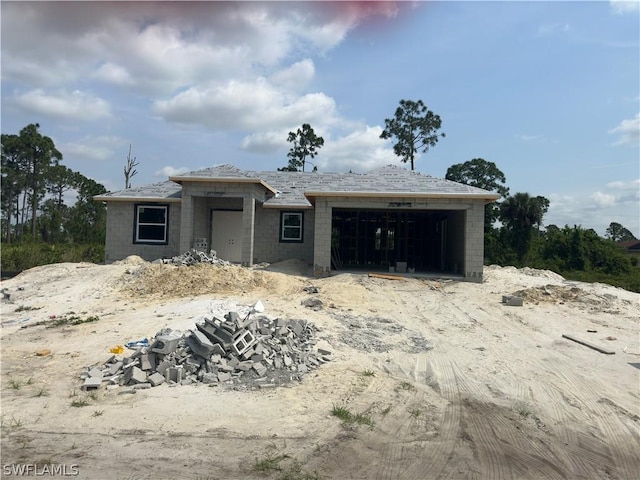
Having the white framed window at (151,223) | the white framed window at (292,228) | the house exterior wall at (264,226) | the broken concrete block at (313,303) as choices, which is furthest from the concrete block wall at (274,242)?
the broken concrete block at (313,303)

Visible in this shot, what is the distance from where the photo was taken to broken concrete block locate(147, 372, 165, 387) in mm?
6211

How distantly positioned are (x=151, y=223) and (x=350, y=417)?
1653 cm

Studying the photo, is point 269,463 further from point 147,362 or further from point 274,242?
point 274,242

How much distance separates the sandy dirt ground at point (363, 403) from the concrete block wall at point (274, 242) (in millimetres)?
7449

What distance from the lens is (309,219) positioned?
19.6 m

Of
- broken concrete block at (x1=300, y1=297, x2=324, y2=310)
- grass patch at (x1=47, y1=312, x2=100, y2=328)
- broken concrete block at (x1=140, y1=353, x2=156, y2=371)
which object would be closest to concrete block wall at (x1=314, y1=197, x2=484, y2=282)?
broken concrete block at (x1=300, y1=297, x2=324, y2=310)

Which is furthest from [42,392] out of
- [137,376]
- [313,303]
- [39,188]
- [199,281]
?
[39,188]

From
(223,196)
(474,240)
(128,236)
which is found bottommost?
(128,236)

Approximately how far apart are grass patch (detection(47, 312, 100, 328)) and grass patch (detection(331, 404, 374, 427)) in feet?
24.4

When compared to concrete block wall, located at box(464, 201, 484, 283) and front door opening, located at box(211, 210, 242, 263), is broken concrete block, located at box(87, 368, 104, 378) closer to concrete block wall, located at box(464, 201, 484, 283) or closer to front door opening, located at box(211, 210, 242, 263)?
concrete block wall, located at box(464, 201, 484, 283)

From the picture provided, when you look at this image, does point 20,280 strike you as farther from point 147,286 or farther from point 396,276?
point 396,276

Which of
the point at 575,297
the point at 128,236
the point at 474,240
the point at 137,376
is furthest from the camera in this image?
the point at 128,236

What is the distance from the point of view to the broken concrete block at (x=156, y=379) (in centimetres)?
621

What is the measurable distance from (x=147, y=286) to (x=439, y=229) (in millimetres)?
14854
